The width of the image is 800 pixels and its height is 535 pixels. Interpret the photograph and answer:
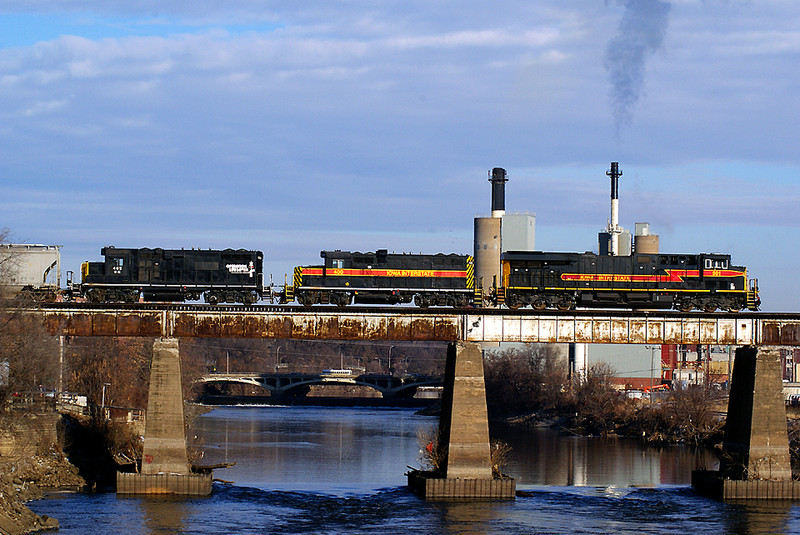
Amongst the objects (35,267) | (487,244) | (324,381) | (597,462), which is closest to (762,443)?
(597,462)

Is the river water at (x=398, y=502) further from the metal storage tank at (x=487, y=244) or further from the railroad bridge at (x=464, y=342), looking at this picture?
the metal storage tank at (x=487, y=244)

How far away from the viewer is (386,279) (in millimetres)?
67562

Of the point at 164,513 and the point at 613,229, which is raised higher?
the point at 613,229

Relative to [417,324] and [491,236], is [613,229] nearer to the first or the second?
[491,236]

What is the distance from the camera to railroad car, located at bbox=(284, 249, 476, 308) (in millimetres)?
66438

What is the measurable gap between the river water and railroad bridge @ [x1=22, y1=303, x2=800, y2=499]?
167 cm

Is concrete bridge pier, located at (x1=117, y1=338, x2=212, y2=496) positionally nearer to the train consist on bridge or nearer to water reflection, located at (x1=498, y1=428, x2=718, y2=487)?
the train consist on bridge

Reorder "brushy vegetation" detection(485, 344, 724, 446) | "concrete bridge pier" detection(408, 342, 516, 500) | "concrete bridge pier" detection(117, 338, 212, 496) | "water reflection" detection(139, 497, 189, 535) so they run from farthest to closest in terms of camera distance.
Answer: "brushy vegetation" detection(485, 344, 724, 446)
"concrete bridge pier" detection(408, 342, 516, 500)
"concrete bridge pier" detection(117, 338, 212, 496)
"water reflection" detection(139, 497, 189, 535)

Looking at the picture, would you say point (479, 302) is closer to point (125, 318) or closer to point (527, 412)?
point (125, 318)

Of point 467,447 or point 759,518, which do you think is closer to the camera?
point 759,518

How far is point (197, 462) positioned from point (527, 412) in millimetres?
65432

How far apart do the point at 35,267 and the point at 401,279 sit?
2291 cm

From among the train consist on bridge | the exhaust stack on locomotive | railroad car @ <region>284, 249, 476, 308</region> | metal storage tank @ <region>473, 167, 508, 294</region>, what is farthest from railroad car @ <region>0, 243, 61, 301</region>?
the exhaust stack on locomotive

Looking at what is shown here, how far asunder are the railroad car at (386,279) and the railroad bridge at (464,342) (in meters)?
10.6
